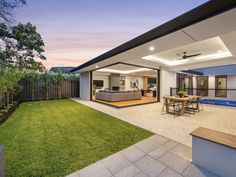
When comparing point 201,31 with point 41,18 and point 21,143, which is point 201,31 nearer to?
point 41,18

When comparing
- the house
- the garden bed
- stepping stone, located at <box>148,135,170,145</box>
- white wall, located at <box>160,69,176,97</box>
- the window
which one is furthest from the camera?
the window

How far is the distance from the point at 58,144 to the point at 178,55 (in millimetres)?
6522

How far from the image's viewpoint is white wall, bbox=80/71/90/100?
10.6 metres

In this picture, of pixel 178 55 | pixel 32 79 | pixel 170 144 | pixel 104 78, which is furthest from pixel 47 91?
pixel 170 144

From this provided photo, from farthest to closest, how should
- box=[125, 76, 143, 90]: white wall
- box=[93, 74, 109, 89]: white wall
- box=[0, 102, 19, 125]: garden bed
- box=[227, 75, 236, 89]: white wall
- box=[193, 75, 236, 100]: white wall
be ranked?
box=[125, 76, 143, 90]: white wall
box=[93, 74, 109, 89]: white wall
box=[227, 75, 236, 89]: white wall
box=[193, 75, 236, 100]: white wall
box=[0, 102, 19, 125]: garden bed

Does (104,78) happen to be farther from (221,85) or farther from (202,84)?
(221,85)

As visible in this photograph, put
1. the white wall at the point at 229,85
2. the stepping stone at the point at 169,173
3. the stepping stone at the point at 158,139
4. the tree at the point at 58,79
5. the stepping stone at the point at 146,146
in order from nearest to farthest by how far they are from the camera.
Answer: the stepping stone at the point at 169,173
the stepping stone at the point at 146,146
the stepping stone at the point at 158,139
the tree at the point at 58,79
the white wall at the point at 229,85

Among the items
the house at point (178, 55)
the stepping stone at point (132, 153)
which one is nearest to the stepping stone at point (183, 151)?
the stepping stone at point (132, 153)

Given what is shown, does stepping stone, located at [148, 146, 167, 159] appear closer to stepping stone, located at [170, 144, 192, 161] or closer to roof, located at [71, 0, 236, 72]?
stepping stone, located at [170, 144, 192, 161]

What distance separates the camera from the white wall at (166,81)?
9434 millimetres

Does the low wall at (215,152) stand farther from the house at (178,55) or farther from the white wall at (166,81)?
the white wall at (166,81)

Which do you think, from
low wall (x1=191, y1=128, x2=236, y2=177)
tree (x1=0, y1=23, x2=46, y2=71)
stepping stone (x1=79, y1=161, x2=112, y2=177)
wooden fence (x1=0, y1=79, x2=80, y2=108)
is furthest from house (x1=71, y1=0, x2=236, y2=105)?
stepping stone (x1=79, y1=161, x2=112, y2=177)

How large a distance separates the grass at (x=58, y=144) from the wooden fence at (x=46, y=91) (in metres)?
6.24

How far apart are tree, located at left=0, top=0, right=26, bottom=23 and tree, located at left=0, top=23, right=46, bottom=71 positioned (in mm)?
132
